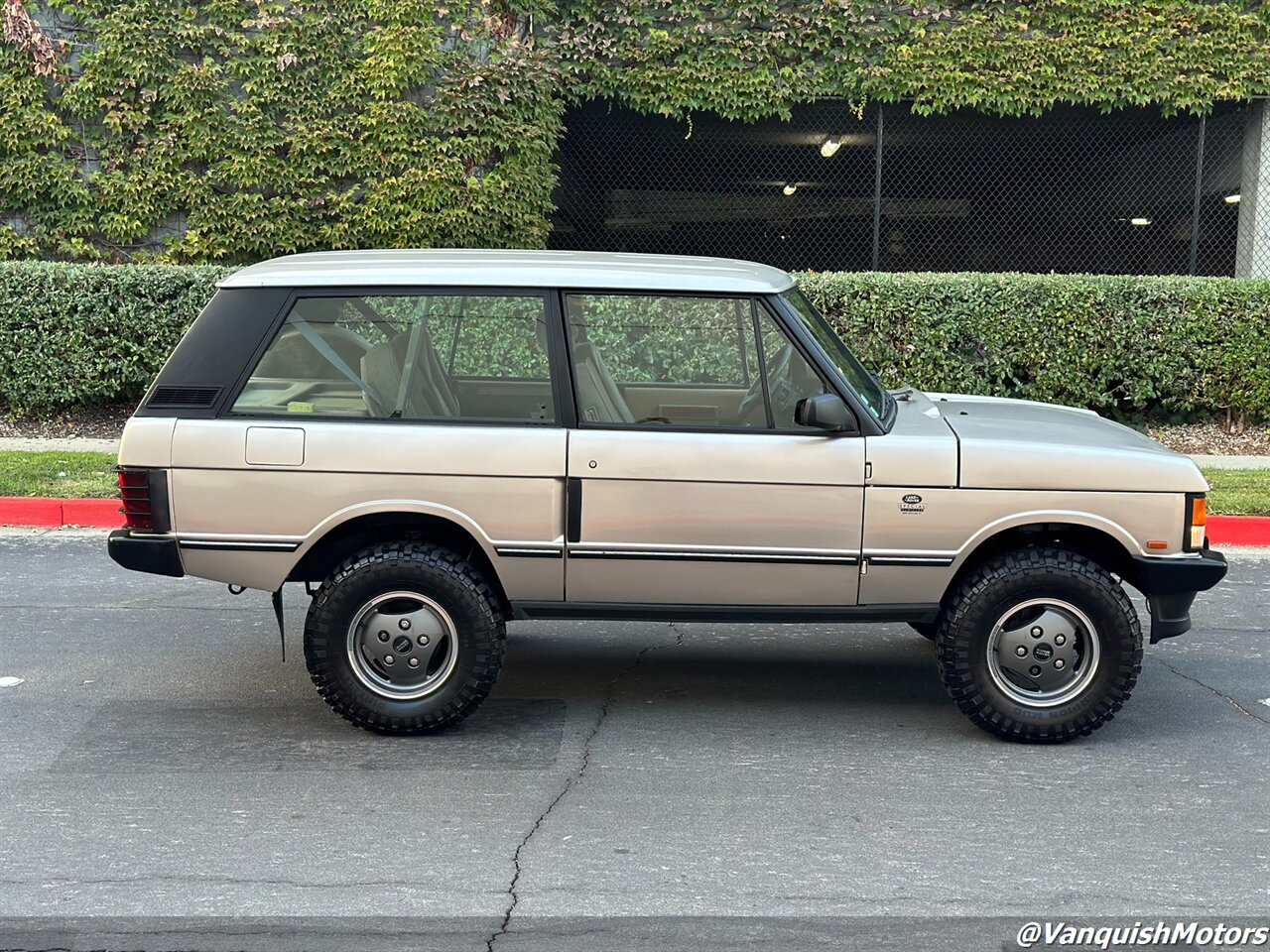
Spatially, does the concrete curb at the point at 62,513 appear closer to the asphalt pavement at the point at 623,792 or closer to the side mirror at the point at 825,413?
the asphalt pavement at the point at 623,792

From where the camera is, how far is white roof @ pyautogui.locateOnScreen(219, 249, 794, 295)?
5305mm

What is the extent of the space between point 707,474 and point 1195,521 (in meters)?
1.86

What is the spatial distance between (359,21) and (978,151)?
23.4ft

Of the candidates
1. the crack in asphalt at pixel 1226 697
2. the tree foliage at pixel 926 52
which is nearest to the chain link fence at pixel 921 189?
the tree foliage at pixel 926 52

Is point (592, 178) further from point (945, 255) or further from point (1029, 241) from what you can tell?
point (1029, 241)

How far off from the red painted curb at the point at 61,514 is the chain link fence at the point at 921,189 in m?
7.05

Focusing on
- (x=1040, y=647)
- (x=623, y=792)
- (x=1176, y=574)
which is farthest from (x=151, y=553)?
(x=1176, y=574)

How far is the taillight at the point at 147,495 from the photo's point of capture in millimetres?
5242

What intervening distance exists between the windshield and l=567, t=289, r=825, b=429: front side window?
172 millimetres

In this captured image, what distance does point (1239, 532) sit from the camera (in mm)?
9250

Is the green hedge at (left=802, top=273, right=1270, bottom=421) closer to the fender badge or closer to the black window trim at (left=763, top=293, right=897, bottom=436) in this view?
the black window trim at (left=763, top=293, right=897, bottom=436)

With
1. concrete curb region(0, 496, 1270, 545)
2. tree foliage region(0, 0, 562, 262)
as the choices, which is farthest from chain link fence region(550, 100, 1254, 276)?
concrete curb region(0, 496, 1270, 545)

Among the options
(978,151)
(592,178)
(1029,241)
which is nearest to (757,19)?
(592,178)

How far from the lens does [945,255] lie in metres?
16.2
